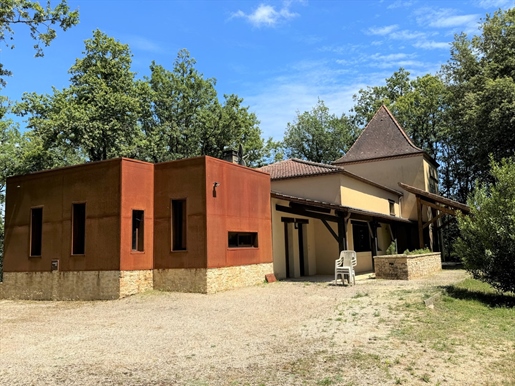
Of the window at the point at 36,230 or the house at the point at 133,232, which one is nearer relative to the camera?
the house at the point at 133,232

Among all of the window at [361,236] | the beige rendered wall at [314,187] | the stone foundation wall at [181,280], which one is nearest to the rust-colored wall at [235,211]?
the stone foundation wall at [181,280]

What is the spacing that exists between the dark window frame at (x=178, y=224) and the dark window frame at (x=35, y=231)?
16.6 feet

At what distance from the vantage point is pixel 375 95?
41.6 metres

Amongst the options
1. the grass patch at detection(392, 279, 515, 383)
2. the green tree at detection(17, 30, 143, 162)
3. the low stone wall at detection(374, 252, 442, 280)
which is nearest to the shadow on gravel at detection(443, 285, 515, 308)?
the grass patch at detection(392, 279, 515, 383)

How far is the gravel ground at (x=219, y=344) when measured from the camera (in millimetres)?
5082

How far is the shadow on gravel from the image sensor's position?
1040 cm

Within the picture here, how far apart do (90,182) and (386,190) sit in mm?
16743

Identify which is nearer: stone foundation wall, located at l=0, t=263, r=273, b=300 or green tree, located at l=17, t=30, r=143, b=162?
stone foundation wall, located at l=0, t=263, r=273, b=300

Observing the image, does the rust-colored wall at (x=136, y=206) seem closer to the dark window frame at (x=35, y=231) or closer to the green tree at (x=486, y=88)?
the dark window frame at (x=35, y=231)

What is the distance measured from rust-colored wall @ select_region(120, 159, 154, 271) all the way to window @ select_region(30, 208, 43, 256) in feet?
13.4

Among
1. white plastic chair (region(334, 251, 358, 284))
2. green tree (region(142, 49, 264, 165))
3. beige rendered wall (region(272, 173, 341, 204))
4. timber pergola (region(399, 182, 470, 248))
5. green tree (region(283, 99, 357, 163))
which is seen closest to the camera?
white plastic chair (region(334, 251, 358, 284))

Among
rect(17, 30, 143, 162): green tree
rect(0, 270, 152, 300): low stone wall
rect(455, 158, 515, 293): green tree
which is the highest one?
rect(17, 30, 143, 162): green tree

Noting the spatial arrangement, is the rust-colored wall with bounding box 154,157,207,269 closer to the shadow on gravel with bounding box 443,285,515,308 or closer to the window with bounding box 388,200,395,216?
the shadow on gravel with bounding box 443,285,515,308

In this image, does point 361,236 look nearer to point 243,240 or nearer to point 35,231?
point 243,240
